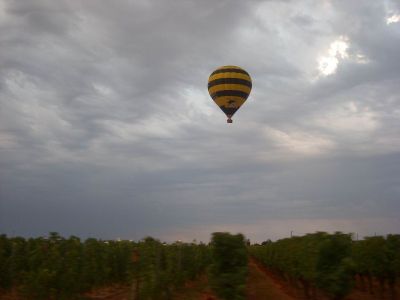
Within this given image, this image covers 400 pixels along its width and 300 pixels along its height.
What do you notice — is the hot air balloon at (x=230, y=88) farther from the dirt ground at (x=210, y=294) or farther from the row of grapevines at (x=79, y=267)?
the dirt ground at (x=210, y=294)

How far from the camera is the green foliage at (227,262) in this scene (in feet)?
66.9

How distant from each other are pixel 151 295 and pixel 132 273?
5801 mm

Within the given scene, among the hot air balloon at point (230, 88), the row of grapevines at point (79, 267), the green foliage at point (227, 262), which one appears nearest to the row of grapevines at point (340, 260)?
the green foliage at point (227, 262)

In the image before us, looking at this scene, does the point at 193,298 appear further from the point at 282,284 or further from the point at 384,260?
the point at 282,284

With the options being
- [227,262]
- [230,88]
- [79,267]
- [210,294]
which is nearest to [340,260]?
[227,262]

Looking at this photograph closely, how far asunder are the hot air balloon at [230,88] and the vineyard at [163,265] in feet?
39.7

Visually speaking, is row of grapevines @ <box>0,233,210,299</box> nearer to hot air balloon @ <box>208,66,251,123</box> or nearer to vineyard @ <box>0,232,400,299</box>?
vineyard @ <box>0,232,400,299</box>

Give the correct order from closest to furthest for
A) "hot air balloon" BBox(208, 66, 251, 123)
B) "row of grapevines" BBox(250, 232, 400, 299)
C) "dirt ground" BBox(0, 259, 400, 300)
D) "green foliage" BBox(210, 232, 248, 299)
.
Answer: "green foliage" BBox(210, 232, 248, 299)
"row of grapevines" BBox(250, 232, 400, 299)
"dirt ground" BBox(0, 259, 400, 300)
"hot air balloon" BBox(208, 66, 251, 123)

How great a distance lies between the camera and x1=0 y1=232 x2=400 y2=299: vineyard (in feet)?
67.6

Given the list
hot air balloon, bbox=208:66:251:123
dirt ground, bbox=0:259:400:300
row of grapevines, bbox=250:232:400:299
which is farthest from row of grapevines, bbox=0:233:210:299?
hot air balloon, bbox=208:66:251:123

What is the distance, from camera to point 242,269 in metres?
20.8

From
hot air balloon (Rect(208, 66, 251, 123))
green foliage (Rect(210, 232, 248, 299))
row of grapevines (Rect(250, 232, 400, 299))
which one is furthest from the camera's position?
hot air balloon (Rect(208, 66, 251, 123))

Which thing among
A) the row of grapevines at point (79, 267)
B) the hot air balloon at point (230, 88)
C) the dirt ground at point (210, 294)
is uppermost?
the hot air balloon at point (230, 88)

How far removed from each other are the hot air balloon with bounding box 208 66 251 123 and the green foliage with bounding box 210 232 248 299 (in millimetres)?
18436
